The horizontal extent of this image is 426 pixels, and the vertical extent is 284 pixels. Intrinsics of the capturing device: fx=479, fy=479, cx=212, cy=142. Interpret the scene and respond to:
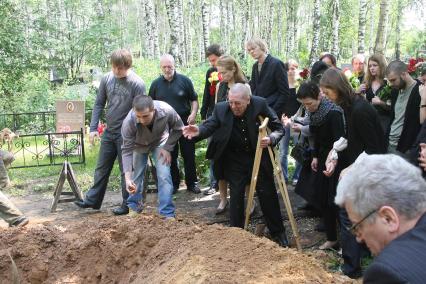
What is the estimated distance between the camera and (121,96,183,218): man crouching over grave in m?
5.68

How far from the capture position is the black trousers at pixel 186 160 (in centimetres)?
739

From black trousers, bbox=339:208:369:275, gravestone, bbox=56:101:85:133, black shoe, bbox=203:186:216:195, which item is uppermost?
gravestone, bbox=56:101:85:133

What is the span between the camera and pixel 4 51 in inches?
590

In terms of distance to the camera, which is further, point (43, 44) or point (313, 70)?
point (43, 44)

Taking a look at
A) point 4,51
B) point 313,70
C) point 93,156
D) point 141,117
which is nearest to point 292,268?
point 141,117

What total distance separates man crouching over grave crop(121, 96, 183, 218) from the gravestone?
4568mm

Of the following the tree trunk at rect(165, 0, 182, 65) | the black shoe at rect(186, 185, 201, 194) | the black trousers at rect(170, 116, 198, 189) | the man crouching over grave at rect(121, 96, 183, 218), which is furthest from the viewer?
the tree trunk at rect(165, 0, 182, 65)

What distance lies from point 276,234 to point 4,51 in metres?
12.7

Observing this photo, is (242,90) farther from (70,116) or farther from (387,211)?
(70,116)

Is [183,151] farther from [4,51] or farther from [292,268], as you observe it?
[4,51]

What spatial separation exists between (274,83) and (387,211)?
186 inches

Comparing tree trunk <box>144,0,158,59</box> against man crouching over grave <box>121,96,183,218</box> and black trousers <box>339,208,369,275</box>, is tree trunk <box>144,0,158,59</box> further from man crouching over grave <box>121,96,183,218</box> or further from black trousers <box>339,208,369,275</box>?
black trousers <box>339,208,369,275</box>

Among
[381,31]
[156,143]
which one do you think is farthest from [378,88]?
[381,31]

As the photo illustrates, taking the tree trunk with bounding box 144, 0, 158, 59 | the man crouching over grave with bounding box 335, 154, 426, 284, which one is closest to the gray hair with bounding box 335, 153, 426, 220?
the man crouching over grave with bounding box 335, 154, 426, 284
